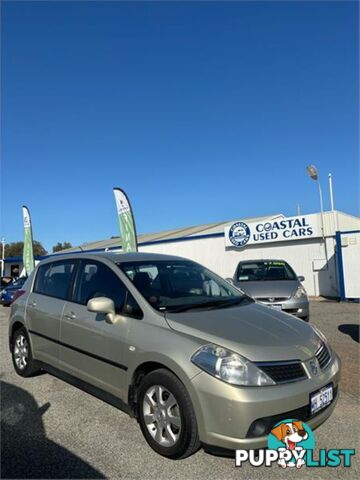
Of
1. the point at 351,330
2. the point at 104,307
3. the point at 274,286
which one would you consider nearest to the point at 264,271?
the point at 274,286

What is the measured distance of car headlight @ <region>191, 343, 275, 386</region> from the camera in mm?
2789

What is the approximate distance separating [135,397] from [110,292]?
43.7 inches

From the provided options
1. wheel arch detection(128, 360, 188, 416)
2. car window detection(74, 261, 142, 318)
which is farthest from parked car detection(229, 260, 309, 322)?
wheel arch detection(128, 360, 188, 416)

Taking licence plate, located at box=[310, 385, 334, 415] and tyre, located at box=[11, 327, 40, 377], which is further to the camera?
tyre, located at box=[11, 327, 40, 377]

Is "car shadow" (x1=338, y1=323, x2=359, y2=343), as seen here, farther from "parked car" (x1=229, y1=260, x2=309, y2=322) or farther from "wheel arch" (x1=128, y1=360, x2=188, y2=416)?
"wheel arch" (x1=128, y1=360, x2=188, y2=416)

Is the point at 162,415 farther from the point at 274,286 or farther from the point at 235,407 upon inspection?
the point at 274,286

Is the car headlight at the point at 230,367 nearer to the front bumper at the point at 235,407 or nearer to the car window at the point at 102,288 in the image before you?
the front bumper at the point at 235,407

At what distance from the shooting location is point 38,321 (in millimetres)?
4934

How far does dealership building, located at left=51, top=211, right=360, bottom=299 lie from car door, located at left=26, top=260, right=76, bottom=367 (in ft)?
40.0

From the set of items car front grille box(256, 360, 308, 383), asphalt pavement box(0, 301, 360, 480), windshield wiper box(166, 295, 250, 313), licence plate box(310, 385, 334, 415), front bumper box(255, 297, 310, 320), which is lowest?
front bumper box(255, 297, 310, 320)

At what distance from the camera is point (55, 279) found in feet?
16.5

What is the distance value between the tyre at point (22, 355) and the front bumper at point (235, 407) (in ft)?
10.1

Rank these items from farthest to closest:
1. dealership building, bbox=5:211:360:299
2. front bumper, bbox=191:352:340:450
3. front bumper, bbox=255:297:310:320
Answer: dealership building, bbox=5:211:360:299 < front bumper, bbox=255:297:310:320 < front bumper, bbox=191:352:340:450

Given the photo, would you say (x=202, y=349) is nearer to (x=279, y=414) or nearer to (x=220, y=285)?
(x=279, y=414)
